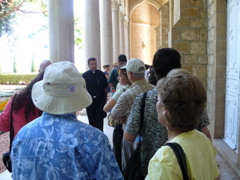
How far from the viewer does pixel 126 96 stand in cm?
281

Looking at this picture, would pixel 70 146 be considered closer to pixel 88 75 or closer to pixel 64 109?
pixel 64 109

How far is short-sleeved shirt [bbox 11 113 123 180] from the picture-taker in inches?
56.6

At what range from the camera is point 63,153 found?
56.5 inches

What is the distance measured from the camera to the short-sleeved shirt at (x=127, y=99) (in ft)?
9.20

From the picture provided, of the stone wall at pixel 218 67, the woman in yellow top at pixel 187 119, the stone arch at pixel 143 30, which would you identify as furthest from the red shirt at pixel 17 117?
the stone arch at pixel 143 30

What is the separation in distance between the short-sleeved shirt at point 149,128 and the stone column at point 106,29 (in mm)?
10415

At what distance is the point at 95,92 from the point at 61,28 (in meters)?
1.40

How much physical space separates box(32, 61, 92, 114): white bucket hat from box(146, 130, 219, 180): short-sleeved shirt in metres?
0.50

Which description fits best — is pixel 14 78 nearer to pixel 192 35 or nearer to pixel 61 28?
pixel 61 28

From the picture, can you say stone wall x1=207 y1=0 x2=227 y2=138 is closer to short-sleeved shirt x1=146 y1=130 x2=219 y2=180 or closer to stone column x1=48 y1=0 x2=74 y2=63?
stone column x1=48 y1=0 x2=74 y2=63

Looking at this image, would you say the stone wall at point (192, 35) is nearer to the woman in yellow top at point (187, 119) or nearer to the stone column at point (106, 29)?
the woman in yellow top at point (187, 119)

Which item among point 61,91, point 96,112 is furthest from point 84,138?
point 96,112

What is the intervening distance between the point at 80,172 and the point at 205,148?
24.2 inches

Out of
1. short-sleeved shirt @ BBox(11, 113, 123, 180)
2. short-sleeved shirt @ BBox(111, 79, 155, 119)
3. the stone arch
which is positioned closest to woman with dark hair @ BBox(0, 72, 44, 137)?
short-sleeved shirt @ BBox(111, 79, 155, 119)
